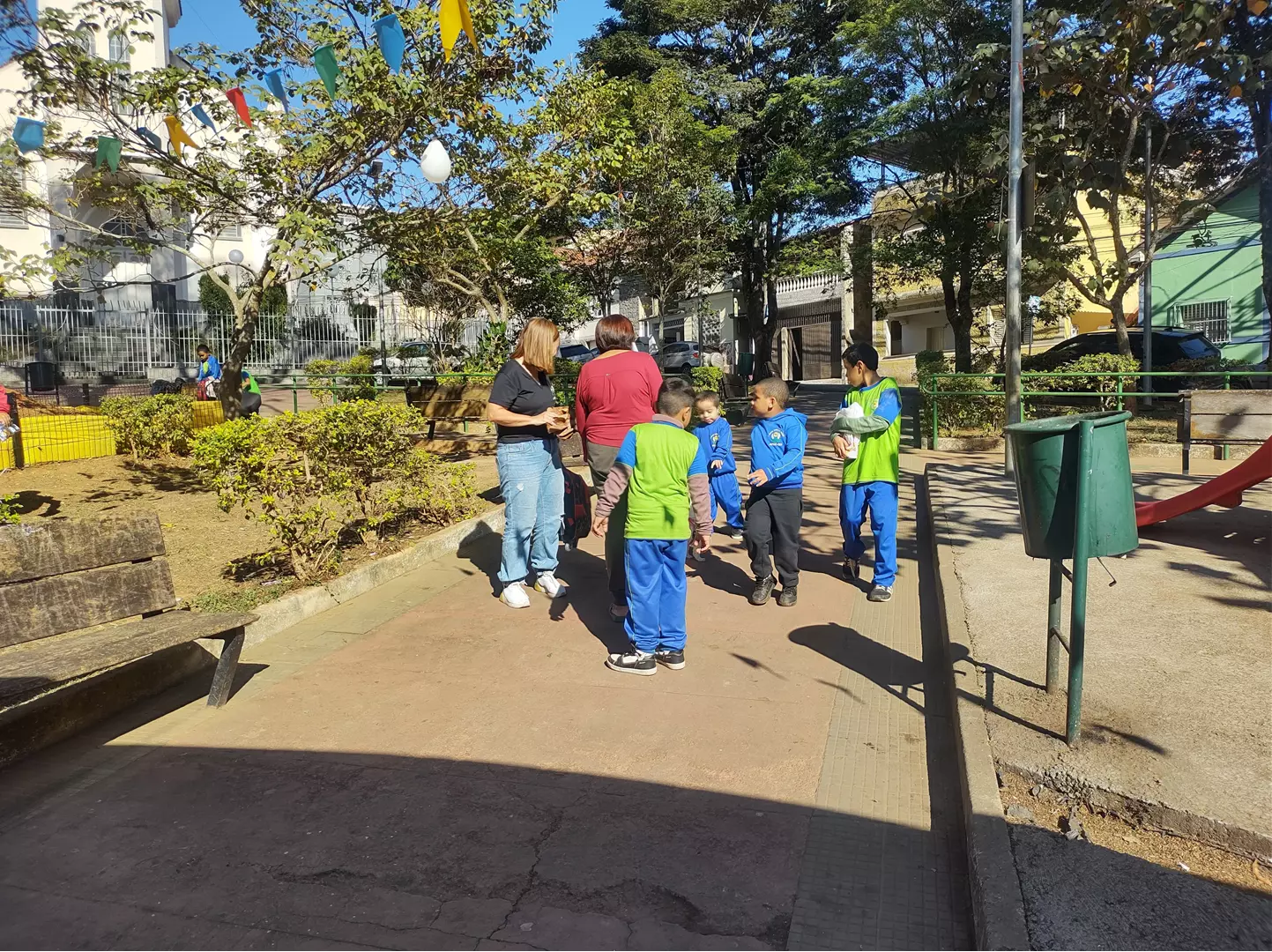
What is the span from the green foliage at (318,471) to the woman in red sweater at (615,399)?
66.2 inches

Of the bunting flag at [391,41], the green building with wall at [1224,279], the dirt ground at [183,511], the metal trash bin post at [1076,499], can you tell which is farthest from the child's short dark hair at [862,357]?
the green building with wall at [1224,279]

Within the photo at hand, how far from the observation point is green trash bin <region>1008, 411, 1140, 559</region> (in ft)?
10.4

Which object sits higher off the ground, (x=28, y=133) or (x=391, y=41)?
(x=391, y=41)

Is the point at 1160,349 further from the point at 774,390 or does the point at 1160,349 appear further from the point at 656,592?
the point at 656,592

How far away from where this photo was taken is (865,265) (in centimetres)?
2172

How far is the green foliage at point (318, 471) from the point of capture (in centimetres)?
540

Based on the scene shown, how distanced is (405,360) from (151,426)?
745 centimetres

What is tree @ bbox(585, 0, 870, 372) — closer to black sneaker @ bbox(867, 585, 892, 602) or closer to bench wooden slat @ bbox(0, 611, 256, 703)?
black sneaker @ bbox(867, 585, 892, 602)

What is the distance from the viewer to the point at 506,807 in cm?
317

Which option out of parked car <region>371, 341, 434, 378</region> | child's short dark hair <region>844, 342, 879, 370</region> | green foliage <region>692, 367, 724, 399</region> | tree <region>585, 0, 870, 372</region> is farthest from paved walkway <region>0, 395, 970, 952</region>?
tree <region>585, 0, 870, 372</region>

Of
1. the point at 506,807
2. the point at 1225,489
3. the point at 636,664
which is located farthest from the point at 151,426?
the point at 1225,489

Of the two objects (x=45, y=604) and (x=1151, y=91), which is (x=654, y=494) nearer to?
(x=45, y=604)

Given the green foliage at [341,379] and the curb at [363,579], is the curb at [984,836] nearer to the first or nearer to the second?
the curb at [363,579]

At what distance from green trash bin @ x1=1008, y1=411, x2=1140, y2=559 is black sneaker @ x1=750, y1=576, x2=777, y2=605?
2.41 m
